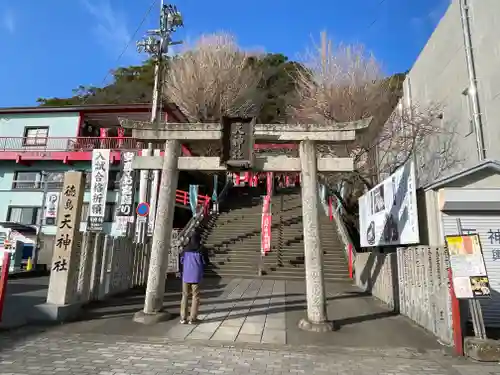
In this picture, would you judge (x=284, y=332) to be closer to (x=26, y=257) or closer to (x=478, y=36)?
(x=478, y=36)

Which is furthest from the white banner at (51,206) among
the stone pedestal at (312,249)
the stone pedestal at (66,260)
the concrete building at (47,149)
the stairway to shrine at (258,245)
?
the stone pedestal at (312,249)

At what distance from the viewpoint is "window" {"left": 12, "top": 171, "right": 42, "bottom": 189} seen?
2356 centimetres

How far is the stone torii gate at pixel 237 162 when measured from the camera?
7121mm

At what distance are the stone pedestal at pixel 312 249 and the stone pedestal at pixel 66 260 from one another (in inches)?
195

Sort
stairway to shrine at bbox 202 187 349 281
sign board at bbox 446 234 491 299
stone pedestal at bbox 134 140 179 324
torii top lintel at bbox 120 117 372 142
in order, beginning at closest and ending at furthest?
sign board at bbox 446 234 491 299 < stone pedestal at bbox 134 140 179 324 < torii top lintel at bbox 120 117 372 142 < stairway to shrine at bbox 202 187 349 281

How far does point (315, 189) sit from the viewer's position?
7426mm

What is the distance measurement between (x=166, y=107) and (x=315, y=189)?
60.8 ft

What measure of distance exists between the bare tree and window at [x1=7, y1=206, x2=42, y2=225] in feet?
44.3

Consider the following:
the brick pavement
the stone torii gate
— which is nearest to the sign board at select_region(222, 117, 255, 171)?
the stone torii gate

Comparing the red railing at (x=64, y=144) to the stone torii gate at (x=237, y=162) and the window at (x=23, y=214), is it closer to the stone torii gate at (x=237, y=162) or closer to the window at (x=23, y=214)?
the window at (x=23, y=214)

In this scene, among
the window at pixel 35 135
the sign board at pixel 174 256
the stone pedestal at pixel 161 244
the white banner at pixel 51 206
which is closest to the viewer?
the stone pedestal at pixel 161 244

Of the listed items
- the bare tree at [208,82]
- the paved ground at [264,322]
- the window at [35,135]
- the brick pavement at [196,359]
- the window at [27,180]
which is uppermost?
the bare tree at [208,82]

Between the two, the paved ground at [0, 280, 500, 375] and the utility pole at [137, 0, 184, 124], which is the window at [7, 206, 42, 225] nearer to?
the utility pole at [137, 0, 184, 124]

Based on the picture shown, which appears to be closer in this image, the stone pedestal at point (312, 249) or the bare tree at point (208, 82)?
the stone pedestal at point (312, 249)
